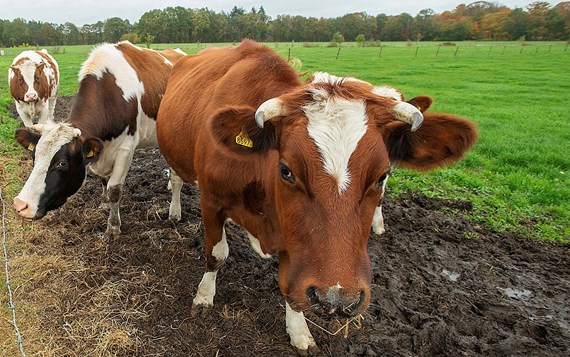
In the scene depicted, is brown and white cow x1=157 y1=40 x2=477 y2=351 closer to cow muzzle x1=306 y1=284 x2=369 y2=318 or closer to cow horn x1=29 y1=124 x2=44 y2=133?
cow muzzle x1=306 y1=284 x2=369 y2=318

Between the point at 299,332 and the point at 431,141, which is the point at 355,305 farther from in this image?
the point at 299,332

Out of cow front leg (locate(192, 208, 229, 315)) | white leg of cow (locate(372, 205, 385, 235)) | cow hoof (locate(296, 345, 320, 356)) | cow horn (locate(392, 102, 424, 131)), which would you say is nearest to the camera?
cow horn (locate(392, 102, 424, 131))

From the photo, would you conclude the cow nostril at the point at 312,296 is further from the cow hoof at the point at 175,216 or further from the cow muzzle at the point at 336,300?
the cow hoof at the point at 175,216

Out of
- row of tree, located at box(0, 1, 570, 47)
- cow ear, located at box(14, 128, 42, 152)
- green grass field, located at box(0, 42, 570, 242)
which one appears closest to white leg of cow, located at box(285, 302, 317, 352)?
cow ear, located at box(14, 128, 42, 152)

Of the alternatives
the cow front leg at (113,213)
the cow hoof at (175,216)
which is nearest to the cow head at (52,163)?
the cow front leg at (113,213)

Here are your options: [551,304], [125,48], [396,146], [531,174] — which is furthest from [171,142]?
[531,174]

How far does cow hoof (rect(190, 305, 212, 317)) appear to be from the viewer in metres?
3.86

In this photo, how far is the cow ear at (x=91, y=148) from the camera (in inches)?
179

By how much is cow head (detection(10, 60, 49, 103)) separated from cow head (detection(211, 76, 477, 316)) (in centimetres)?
953

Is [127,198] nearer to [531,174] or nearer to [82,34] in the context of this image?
[531,174]

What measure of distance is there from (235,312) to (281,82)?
6.90 ft

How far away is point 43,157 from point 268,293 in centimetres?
263

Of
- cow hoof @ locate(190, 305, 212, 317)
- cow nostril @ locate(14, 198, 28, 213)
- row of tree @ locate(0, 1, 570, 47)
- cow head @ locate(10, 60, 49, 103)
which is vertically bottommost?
row of tree @ locate(0, 1, 570, 47)

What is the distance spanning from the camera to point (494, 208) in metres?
6.34
